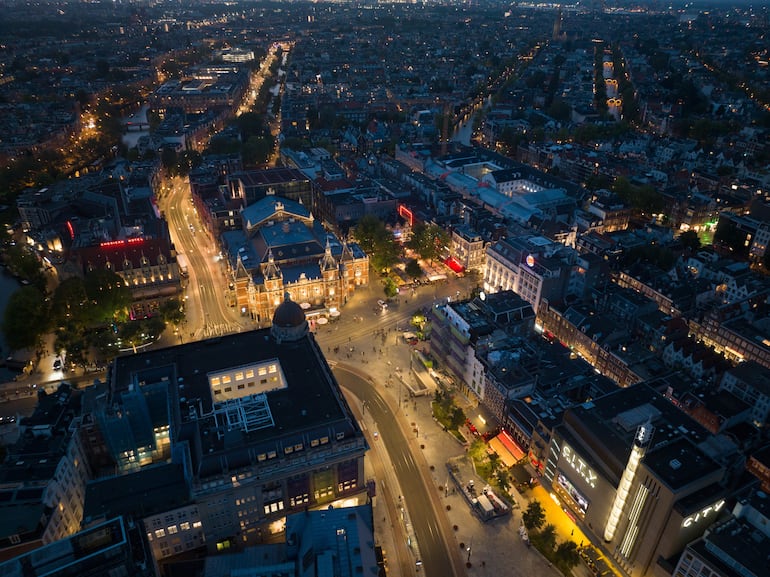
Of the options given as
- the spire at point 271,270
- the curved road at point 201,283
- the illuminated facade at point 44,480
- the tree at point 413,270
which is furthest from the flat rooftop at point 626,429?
the curved road at point 201,283

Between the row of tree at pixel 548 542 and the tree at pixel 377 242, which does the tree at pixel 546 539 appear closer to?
the row of tree at pixel 548 542

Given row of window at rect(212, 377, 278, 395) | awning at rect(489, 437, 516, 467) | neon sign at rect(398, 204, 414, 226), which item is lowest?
awning at rect(489, 437, 516, 467)

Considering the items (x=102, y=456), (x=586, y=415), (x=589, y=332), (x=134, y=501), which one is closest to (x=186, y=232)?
(x=102, y=456)

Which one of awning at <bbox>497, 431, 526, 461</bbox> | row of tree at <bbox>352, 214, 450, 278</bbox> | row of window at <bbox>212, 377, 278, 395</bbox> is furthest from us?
row of tree at <bbox>352, 214, 450, 278</bbox>

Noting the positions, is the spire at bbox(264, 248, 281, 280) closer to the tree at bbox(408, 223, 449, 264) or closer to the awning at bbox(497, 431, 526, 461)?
the tree at bbox(408, 223, 449, 264)

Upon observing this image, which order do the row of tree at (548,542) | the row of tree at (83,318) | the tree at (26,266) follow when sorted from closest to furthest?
the row of tree at (548,542), the row of tree at (83,318), the tree at (26,266)

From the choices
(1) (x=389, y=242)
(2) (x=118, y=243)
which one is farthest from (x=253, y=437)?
(1) (x=389, y=242)

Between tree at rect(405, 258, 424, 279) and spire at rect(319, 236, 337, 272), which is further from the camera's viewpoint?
tree at rect(405, 258, 424, 279)

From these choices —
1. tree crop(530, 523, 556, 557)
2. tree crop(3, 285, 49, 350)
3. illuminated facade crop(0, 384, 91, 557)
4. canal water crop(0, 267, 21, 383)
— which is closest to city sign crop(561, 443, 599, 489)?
tree crop(530, 523, 556, 557)
